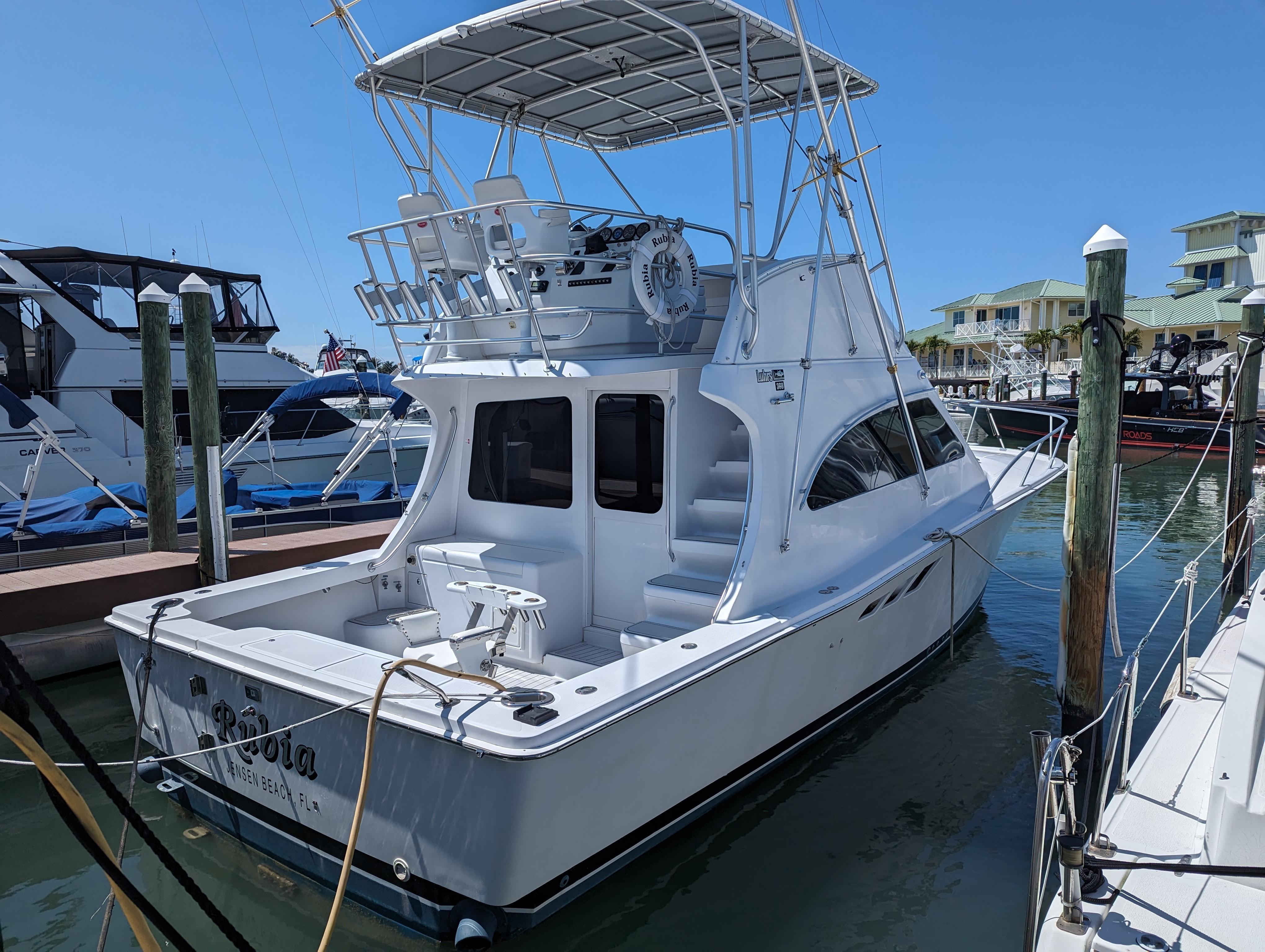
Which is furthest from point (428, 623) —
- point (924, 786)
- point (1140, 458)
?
point (1140, 458)

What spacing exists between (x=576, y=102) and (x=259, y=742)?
5.14 metres

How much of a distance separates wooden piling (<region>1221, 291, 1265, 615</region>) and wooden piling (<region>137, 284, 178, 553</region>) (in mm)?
9574

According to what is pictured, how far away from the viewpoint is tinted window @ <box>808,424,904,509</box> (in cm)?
513

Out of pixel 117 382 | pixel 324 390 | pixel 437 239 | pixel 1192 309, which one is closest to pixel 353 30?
pixel 437 239

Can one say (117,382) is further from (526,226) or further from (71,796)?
(71,796)

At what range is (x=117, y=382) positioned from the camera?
580 inches

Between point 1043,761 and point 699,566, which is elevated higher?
point 699,566

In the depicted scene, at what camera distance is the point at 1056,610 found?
27.6 ft

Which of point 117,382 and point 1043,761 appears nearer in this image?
point 1043,761

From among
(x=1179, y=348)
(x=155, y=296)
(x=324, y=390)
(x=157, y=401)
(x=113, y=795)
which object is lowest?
(x=113, y=795)

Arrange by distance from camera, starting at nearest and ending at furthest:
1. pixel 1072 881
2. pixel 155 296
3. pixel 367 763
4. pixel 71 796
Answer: pixel 71 796, pixel 1072 881, pixel 367 763, pixel 155 296

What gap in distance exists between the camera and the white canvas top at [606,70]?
196 inches

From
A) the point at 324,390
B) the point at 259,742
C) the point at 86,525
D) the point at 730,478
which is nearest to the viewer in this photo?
the point at 259,742

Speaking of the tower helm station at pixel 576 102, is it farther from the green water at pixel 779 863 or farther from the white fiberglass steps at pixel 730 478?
the green water at pixel 779 863
